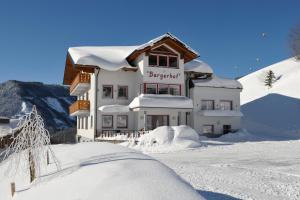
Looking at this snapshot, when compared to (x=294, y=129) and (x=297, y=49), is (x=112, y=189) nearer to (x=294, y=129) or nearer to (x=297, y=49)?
(x=294, y=129)

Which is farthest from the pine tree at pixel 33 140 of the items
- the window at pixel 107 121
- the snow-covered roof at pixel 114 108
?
the window at pixel 107 121

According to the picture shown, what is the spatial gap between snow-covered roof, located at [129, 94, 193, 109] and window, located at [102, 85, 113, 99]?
2.26 metres

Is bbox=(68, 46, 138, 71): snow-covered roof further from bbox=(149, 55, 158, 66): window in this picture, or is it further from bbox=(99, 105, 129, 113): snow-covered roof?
bbox=(99, 105, 129, 113): snow-covered roof

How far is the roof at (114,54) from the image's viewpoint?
31255 mm

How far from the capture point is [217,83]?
35.1 metres

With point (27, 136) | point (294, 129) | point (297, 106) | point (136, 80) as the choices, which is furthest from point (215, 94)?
point (27, 136)

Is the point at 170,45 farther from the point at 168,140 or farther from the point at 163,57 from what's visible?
the point at 168,140

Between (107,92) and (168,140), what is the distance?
1014cm

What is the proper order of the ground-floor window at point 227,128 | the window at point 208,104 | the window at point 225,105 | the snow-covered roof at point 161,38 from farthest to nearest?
the window at point 225,105 < the ground-floor window at point 227,128 < the window at point 208,104 < the snow-covered roof at point 161,38

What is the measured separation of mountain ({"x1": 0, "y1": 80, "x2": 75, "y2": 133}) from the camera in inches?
4786

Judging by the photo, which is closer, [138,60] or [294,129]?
[138,60]

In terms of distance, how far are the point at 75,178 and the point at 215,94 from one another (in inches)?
1143

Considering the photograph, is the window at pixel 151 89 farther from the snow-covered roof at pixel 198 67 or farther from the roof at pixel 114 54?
the snow-covered roof at pixel 198 67

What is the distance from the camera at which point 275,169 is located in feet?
45.5
